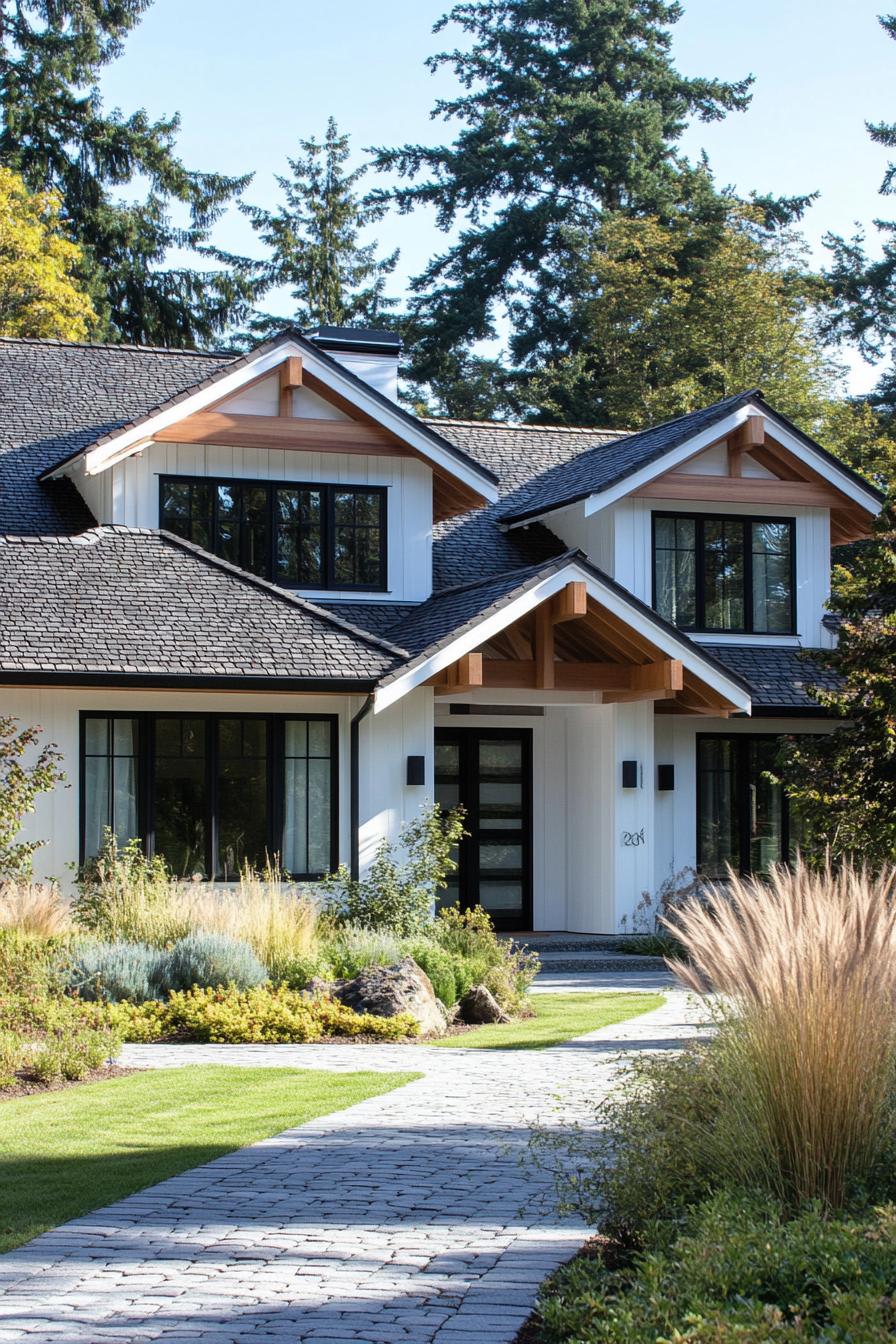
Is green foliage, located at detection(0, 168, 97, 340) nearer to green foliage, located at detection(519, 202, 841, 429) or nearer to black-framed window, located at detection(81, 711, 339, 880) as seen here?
green foliage, located at detection(519, 202, 841, 429)

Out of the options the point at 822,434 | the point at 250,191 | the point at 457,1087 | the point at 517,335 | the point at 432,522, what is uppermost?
the point at 250,191

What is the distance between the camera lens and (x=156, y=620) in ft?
57.2

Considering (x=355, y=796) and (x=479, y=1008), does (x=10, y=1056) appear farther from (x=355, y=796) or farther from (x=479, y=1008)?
(x=355, y=796)

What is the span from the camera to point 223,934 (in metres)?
13.9

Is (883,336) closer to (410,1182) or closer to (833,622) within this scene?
(833,622)

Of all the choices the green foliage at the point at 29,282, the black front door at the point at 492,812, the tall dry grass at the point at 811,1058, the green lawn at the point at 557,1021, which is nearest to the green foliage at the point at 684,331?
the green foliage at the point at 29,282

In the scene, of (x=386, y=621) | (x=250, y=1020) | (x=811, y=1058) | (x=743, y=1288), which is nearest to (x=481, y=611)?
(x=386, y=621)

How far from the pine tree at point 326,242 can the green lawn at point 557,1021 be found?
33.9 metres

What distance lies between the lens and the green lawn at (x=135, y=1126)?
7199mm

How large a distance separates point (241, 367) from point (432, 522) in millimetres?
3342

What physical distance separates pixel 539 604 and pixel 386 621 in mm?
2455

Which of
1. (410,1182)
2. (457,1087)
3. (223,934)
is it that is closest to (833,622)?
(223,934)

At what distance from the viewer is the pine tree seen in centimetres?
4662

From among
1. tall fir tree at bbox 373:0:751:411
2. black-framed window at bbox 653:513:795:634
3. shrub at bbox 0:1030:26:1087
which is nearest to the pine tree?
tall fir tree at bbox 373:0:751:411
